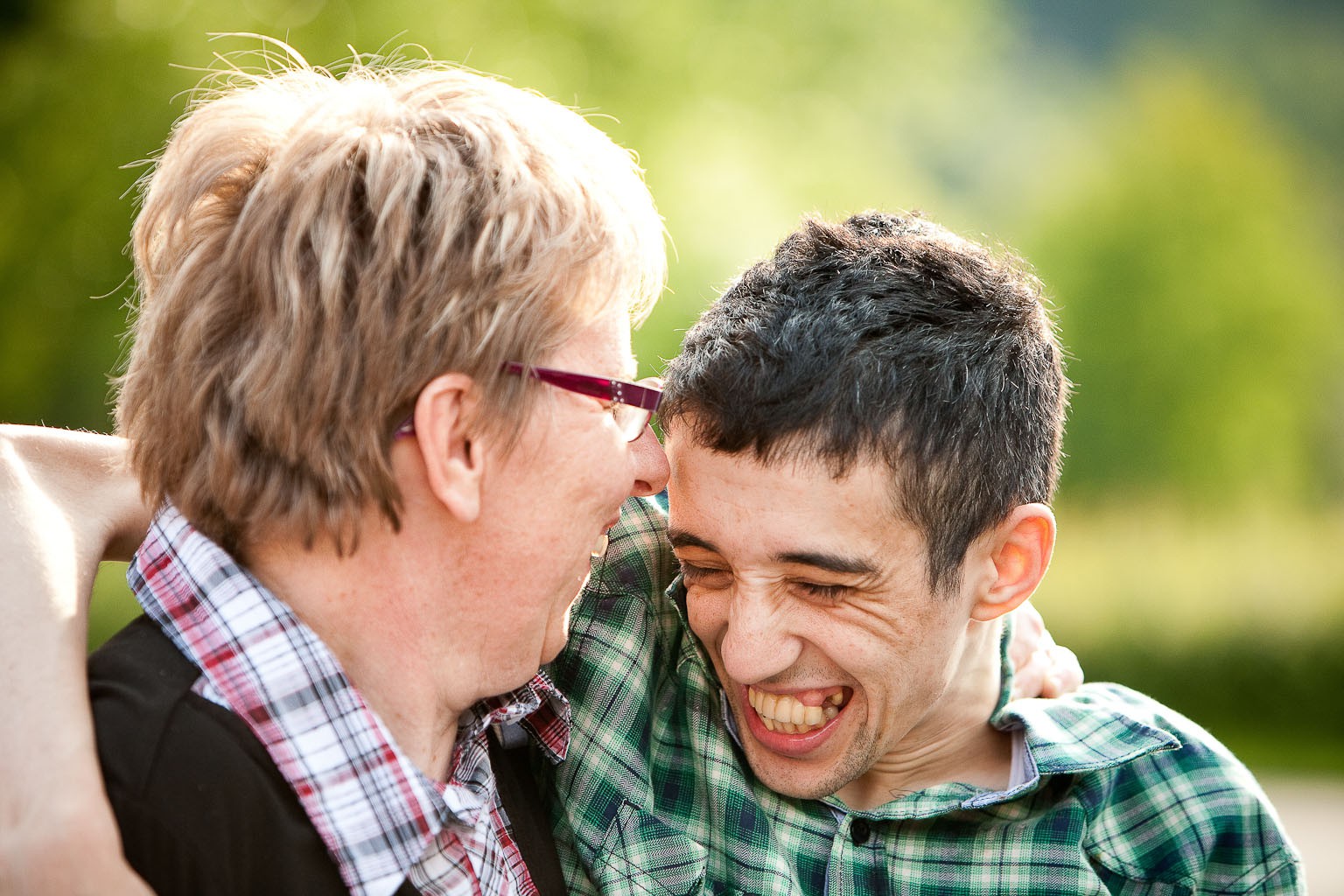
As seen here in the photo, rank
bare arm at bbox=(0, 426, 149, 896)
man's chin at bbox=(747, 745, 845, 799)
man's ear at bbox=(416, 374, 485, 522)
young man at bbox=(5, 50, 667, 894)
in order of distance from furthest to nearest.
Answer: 1. man's chin at bbox=(747, 745, 845, 799)
2. man's ear at bbox=(416, 374, 485, 522)
3. young man at bbox=(5, 50, 667, 894)
4. bare arm at bbox=(0, 426, 149, 896)

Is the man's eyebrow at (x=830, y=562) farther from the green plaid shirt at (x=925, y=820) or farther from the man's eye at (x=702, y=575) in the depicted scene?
the green plaid shirt at (x=925, y=820)

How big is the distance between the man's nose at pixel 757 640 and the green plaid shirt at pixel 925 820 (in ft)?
0.91

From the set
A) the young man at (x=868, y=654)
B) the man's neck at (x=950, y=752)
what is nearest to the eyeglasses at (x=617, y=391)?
the young man at (x=868, y=654)

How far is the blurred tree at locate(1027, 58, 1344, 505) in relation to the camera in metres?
10.9

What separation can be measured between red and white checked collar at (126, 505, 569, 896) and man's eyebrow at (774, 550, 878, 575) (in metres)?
0.68

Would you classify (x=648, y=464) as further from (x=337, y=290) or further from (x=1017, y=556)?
(x=1017, y=556)

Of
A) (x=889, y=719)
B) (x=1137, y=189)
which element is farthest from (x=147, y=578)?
(x=1137, y=189)

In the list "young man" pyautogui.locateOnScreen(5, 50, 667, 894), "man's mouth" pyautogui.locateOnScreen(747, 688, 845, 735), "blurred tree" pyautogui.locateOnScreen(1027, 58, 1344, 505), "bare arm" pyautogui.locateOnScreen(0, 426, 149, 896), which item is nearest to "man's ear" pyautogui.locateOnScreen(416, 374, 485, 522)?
"young man" pyautogui.locateOnScreen(5, 50, 667, 894)

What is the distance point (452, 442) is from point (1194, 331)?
10513 millimetres

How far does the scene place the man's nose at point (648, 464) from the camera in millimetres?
2094

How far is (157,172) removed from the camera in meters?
1.96

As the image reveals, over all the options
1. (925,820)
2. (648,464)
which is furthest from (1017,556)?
(648,464)

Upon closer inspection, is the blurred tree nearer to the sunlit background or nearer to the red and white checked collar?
the sunlit background

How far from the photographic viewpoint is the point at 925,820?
2205 mm
